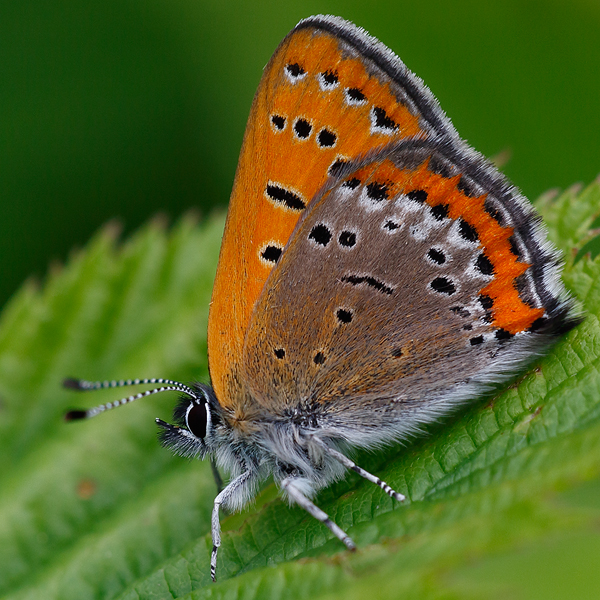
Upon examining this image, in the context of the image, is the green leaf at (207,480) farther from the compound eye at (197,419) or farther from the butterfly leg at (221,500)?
the compound eye at (197,419)

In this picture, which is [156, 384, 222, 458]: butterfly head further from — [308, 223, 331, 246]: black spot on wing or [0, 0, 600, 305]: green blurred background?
[0, 0, 600, 305]: green blurred background

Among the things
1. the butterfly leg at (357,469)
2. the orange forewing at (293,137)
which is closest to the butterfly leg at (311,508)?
the butterfly leg at (357,469)

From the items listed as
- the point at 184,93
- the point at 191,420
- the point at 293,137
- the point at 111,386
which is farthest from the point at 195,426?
the point at 184,93

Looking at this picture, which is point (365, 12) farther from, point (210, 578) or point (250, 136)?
point (210, 578)

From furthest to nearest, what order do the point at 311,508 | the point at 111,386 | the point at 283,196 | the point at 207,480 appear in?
1. the point at 207,480
2. the point at 111,386
3. the point at 283,196
4. the point at 311,508

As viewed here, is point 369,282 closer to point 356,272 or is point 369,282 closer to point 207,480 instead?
point 356,272

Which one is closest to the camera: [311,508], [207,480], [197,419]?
[311,508]
